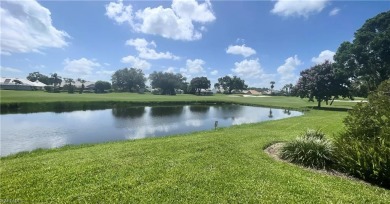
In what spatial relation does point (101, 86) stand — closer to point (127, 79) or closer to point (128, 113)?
point (127, 79)

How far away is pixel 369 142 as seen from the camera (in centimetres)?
894

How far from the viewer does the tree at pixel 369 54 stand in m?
35.6

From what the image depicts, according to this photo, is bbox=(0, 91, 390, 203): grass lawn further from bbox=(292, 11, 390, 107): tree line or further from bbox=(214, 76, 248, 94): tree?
bbox=(214, 76, 248, 94): tree

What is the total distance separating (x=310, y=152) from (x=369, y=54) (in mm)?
36310

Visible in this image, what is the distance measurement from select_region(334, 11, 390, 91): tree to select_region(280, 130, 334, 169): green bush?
31312 millimetres

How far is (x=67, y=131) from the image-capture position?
23062 millimetres

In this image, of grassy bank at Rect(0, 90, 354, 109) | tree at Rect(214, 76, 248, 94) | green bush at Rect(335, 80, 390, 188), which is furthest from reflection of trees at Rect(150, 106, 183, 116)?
tree at Rect(214, 76, 248, 94)

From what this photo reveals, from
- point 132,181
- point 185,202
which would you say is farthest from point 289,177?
point 132,181

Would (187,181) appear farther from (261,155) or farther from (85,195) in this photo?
(261,155)

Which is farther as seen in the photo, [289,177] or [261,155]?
[261,155]

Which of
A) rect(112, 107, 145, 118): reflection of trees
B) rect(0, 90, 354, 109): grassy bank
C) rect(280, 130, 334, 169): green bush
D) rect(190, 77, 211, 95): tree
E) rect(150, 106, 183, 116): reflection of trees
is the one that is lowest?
rect(112, 107, 145, 118): reflection of trees

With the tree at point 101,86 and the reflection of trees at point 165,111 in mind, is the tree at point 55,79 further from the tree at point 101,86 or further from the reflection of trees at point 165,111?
the reflection of trees at point 165,111

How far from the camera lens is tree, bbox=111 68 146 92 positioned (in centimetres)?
12900

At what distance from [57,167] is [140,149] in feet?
11.8
